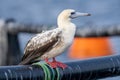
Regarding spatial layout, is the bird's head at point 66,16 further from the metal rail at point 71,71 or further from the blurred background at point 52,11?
the blurred background at point 52,11

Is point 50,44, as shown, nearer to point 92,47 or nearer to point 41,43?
point 41,43

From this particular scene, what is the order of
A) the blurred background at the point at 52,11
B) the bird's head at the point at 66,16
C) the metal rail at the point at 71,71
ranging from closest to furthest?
the metal rail at the point at 71,71, the bird's head at the point at 66,16, the blurred background at the point at 52,11

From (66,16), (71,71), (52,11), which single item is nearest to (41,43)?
(66,16)

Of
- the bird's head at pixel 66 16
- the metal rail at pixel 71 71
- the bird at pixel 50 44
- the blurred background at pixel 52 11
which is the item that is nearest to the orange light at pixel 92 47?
the bird's head at pixel 66 16

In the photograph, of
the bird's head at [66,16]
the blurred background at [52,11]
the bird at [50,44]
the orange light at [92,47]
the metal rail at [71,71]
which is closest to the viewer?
the metal rail at [71,71]

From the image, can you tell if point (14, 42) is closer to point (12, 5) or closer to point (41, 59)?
point (41, 59)

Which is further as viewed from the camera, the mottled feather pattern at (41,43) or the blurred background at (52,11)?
the blurred background at (52,11)

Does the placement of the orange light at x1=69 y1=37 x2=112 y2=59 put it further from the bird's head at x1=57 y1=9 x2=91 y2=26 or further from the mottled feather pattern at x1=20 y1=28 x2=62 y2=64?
the mottled feather pattern at x1=20 y1=28 x2=62 y2=64

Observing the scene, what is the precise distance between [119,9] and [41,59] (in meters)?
20.0

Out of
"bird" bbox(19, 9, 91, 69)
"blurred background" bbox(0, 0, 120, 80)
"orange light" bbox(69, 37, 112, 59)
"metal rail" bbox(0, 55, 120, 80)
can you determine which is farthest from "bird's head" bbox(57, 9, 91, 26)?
"blurred background" bbox(0, 0, 120, 80)

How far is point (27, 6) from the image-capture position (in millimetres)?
27906

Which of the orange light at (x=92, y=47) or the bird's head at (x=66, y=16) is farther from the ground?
the bird's head at (x=66, y=16)

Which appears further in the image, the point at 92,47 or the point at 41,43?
the point at 92,47

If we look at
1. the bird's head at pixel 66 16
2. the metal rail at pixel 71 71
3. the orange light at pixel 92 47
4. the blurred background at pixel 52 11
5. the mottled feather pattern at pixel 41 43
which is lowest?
the blurred background at pixel 52 11
